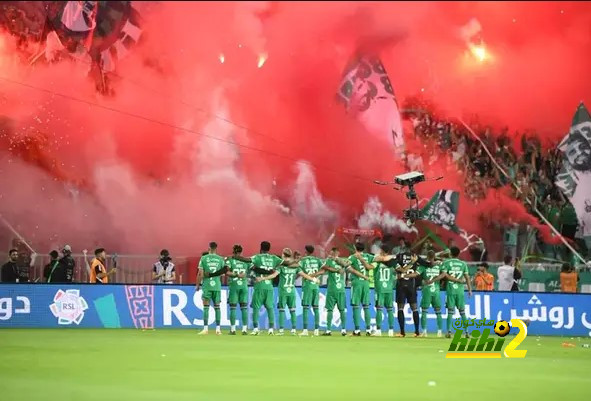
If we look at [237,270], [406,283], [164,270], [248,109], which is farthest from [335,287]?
[248,109]

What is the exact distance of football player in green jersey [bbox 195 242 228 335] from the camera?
78.7 feet

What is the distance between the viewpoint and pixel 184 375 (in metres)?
13.7

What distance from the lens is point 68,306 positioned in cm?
2573

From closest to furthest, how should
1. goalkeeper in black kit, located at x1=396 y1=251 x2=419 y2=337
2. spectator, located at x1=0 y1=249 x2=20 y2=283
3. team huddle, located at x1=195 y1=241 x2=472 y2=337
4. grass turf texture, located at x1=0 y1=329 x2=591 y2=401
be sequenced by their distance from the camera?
grass turf texture, located at x1=0 y1=329 x2=591 y2=401 → team huddle, located at x1=195 y1=241 x2=472 y2=337 → goalkeeper in black kit, located at x1=396 y1=251 x2=419 y2=337 → spectator, located at x1=0 y1=249 x2=20 y2=283

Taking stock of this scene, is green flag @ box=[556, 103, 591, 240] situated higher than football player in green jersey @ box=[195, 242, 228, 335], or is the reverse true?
green flag @ box=[556, 103, 591, 240]

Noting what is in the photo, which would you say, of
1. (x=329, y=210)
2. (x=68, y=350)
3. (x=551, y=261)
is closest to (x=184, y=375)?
(x=68, y=350)

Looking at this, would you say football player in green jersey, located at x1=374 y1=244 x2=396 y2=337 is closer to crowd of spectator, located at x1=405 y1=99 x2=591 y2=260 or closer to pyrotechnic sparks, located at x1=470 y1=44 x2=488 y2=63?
crowd of spectator, located at x1=405 y1=99 x2=591 y2=260

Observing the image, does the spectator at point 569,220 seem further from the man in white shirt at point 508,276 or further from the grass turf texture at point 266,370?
the grass turf texture at point 266,370

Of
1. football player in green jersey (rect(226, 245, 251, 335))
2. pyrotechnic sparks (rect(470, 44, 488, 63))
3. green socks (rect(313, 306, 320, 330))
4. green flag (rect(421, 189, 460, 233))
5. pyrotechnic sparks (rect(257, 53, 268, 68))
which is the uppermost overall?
pyrotechnic sparks (rect(470, 44, 488, 63))

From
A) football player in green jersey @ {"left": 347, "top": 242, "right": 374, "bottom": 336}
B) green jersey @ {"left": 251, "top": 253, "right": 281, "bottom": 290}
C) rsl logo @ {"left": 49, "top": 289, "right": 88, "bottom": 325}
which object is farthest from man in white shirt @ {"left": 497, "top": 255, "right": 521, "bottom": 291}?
rsl logo @ {"left": 49, "top": 289, "right": 88, "bottom": 325}

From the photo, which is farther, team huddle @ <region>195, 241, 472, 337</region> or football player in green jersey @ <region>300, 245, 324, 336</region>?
football player in green jersey @ <region>300, 245, 324, 336</region>

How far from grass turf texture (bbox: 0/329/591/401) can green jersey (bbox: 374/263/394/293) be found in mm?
2755

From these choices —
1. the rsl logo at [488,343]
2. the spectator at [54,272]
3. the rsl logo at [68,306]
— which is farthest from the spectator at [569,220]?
the rsl logo at [488,343]

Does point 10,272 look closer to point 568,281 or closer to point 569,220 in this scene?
point 568,281
